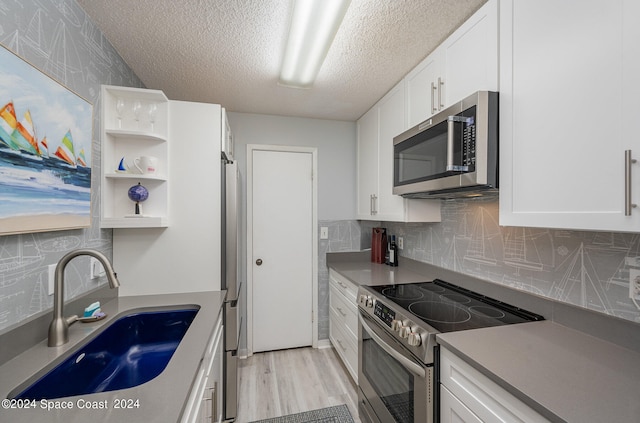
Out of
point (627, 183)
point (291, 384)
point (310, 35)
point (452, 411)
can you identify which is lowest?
point (291, 384)

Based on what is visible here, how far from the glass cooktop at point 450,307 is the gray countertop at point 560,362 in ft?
0.22

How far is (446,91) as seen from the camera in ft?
4.85

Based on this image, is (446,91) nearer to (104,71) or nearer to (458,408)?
(458,408)

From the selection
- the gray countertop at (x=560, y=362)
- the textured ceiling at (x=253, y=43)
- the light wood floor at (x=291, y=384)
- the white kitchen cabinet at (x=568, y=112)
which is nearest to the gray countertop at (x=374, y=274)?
the gray countertop at (x=560, y=362)

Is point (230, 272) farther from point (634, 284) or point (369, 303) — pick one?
point (634, 284)

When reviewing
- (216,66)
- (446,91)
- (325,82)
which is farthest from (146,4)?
(446,91)

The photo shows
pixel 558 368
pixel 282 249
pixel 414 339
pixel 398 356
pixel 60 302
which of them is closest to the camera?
pixel 558 368

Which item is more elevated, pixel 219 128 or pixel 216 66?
pixel 216 66

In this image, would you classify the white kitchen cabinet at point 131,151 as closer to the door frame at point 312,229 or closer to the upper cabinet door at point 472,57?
the door frame at point 312,229

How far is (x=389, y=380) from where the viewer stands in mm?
1489

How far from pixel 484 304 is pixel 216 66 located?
2.28 meters

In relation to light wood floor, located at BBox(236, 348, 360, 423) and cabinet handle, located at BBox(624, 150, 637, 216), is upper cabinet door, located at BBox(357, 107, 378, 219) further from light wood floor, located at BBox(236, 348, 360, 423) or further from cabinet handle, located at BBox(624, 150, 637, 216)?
cabinet handle, located at BBox(624, 150, 637, 216)

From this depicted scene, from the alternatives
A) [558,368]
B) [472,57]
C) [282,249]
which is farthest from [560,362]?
[282,249]

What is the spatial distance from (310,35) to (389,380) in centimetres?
194
